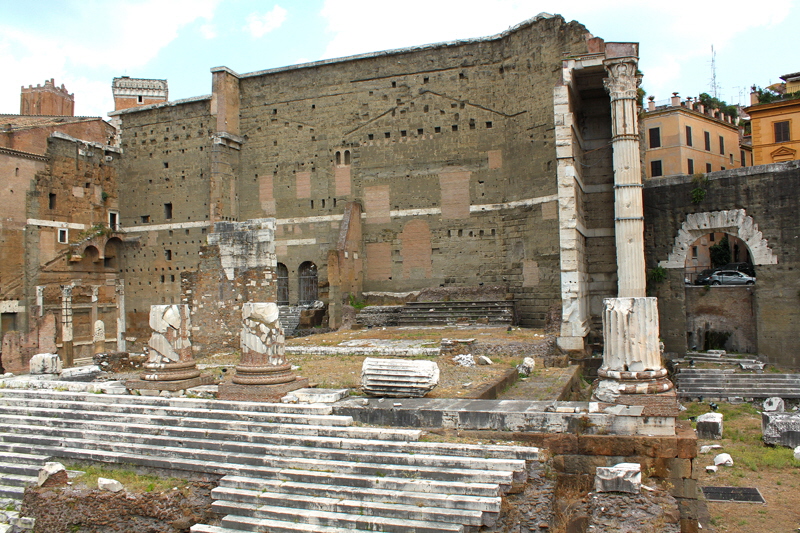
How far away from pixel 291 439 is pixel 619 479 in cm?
350

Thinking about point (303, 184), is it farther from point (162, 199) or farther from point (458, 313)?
point (458, 313)

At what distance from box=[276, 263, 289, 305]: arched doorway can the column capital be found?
14176mm

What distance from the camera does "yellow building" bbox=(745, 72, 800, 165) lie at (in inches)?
1040

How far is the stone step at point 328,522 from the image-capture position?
207 inches

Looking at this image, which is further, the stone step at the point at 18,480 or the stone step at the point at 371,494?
the stone step at the point at 18,480

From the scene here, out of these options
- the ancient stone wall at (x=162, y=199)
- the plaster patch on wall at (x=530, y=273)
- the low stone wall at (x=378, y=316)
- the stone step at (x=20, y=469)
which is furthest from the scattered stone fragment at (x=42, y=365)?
A: the ancient stone wall at (x=162, y=199)

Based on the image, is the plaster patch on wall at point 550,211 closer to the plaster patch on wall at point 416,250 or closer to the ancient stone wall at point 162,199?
the plaster patch on wall at point 416,250

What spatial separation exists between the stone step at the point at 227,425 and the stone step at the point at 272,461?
422mm

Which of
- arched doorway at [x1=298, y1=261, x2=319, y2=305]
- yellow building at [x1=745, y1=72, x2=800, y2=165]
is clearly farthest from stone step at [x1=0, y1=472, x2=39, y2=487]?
yellow building at [x1=745, y1=72, x2=800, y2=165]

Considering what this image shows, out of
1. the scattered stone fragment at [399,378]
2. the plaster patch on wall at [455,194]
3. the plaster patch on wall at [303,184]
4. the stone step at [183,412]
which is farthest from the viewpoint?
the plaster patch on wall at [303,184]

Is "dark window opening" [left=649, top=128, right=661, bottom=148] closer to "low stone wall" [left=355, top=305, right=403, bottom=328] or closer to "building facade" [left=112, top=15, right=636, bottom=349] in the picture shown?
"building facade" [left=112, top=15, right=636, bottom=349]

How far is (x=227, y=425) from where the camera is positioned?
756 cm

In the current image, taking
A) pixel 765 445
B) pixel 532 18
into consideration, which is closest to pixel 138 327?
pixel 532 18

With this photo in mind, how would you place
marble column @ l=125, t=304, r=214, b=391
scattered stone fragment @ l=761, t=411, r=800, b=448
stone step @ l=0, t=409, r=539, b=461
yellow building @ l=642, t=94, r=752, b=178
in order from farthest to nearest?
yellow building @ l=642, t=94, r=752, b=178, scattered stone fragment @ l=761, t=411, r=800, b=448, marble column @ l=125, t=304, r=214, b=391, stone step @ l=0, t=409, r=539, b=461
